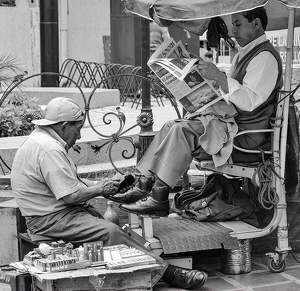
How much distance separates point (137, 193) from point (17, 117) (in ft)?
11.0

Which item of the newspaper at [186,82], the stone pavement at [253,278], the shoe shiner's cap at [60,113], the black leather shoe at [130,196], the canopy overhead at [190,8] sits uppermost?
the canopy overhead at [190,8]

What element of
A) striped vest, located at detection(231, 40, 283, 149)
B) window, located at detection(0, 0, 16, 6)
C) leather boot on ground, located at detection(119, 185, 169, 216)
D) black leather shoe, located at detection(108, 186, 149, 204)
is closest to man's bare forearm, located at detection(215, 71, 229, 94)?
striped vest, located at detection(231, 40, 283, 149)

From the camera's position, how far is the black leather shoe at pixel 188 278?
16.6 ft

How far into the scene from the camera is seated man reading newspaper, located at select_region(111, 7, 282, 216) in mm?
5332

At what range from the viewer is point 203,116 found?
17.9ft

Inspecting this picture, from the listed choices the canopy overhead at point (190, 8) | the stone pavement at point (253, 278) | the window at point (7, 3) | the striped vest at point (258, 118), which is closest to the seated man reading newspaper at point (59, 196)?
the stone pavement at point (253, 278)

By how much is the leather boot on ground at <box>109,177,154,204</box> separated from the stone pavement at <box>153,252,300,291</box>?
0.64 metres

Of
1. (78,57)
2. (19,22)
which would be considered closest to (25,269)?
(19,22)

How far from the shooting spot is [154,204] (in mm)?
5422

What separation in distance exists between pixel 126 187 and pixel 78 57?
10.6 m

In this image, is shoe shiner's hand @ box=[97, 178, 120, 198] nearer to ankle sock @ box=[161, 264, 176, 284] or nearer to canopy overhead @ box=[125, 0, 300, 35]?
ankle sock @ box=[161, 264, 176, 284]

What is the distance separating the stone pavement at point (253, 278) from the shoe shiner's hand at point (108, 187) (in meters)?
0.73

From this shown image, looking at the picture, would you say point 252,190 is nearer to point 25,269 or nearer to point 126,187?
point 126,187

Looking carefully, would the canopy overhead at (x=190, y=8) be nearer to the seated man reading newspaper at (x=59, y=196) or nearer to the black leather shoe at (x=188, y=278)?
the seated man reading newspaper at (x=59, y=196)
